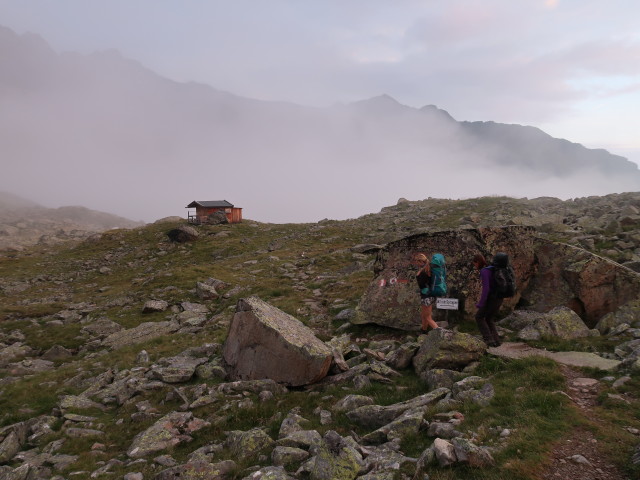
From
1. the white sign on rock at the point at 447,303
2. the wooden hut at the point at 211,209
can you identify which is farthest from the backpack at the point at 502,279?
the wooden hut at the point at 211,209

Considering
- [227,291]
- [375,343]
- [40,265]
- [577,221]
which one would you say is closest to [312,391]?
[375,343]

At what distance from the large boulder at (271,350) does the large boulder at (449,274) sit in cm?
444

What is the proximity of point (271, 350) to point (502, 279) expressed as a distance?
927cm

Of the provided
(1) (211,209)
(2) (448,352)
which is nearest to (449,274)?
(2) (448,352)

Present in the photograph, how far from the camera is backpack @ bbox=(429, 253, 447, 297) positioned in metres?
15.8

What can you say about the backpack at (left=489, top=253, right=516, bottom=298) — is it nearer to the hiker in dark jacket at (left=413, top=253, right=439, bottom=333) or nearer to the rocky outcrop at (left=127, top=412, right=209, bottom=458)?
the hiker in dark jacket at (left=413, top=253, right=439, bottom=333)

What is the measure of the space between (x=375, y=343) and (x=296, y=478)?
361 inches

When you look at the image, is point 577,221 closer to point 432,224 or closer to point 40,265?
point 432,224

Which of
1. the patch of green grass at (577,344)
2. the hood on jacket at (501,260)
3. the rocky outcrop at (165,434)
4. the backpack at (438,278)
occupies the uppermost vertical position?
the hood on jacket at (501,260)

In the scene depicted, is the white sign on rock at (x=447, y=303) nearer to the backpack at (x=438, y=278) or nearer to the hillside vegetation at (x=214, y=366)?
the backpack at (x=438, y=278)

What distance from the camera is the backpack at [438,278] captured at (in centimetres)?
1584

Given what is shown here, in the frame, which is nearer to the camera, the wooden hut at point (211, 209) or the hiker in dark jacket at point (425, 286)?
the hiker in dark jacket at point (425, 286)

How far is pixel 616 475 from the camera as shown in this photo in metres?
6.79

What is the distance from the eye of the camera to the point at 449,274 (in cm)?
1812
